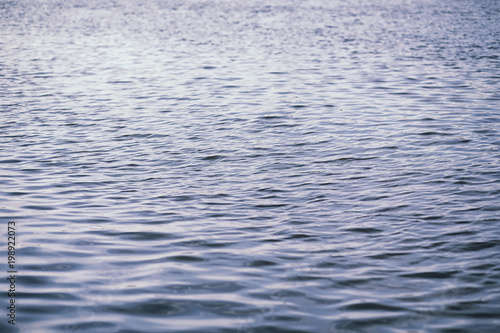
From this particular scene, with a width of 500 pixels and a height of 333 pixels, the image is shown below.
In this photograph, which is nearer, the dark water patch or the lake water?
the lake water

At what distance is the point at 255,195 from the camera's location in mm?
12305

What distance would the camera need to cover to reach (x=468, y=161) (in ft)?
46.2

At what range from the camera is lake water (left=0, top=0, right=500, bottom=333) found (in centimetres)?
784

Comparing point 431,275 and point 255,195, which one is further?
point 255,195

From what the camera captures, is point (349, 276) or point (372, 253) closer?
point (349, 276)

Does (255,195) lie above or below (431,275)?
below

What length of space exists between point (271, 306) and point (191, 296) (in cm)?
117

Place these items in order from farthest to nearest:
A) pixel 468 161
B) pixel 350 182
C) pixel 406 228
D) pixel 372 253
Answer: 1. pixel 468 161
2. pixel 350 182
3. pixel 406 228
4. pixel 372 253

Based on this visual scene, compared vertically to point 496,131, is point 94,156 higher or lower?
lower

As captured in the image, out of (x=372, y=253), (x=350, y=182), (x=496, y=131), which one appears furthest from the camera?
(x=496, y=131)

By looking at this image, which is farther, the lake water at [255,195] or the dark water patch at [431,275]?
the dark water patch at [431,275]

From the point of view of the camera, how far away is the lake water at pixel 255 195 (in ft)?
25.7

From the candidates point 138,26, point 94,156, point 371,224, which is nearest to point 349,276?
point 371,224

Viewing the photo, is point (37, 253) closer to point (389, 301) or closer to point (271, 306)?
point (271, 306)
